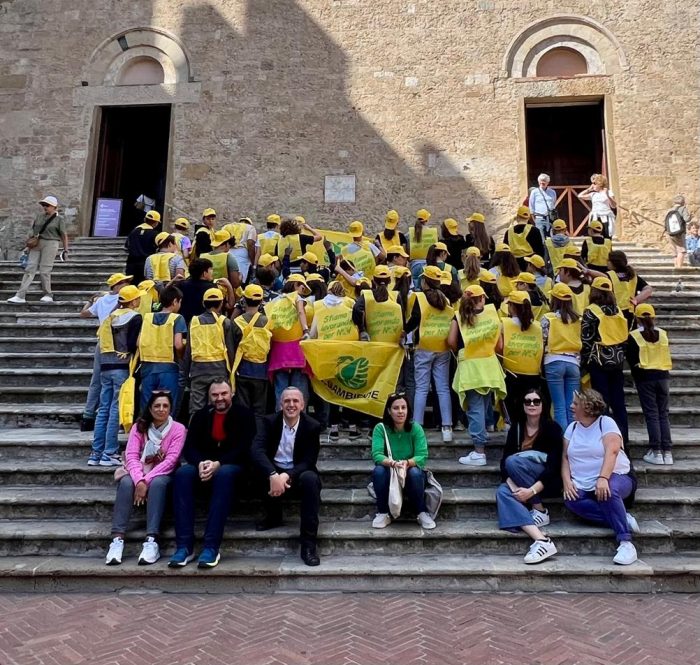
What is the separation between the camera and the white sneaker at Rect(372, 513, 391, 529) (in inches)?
195

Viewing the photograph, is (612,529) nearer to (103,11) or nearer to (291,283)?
(291,283)

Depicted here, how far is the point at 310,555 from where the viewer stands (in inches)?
183

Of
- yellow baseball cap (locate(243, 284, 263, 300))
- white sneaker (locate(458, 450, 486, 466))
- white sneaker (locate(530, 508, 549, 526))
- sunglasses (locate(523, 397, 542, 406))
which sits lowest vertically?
white sneaker (locate(530, 508, 549, 526))

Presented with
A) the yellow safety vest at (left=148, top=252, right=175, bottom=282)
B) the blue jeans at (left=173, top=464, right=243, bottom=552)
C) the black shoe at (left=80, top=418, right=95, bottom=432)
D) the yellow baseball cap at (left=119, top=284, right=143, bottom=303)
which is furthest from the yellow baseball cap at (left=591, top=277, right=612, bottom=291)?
the black shoe at (left=80, top=418, right=95, bottom=432)

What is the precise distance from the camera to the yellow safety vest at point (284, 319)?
5965 millimetres

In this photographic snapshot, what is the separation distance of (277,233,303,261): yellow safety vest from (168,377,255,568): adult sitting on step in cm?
382

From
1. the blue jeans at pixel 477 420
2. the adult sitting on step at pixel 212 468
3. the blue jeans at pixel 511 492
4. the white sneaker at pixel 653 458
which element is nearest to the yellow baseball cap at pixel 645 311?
the white sneaker at pixel 653 458

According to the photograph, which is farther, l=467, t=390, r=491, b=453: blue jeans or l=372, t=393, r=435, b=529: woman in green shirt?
l=467, t=390, r=491, b=453: blue jeans

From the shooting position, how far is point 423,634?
3.79 metres

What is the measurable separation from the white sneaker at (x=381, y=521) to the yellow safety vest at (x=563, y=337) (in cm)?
233

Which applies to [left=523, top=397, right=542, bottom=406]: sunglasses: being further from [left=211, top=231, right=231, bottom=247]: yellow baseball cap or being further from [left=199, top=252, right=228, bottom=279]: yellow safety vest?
[left=211, top=231, right=231, bottom=247]: yellow baseball cap

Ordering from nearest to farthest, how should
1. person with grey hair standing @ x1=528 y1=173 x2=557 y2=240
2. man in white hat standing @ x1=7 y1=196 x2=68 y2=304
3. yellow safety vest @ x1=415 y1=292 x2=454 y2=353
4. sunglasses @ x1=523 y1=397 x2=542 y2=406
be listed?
sunglasses @ x1=523 y1=397 x2=542 y2=406, yellow safety vest @ x1=415 y1=292 x2=454 y2=353, man in white hat standing @ x1=7 y1=196 x2=68 y2=304, person with grey hair standing @ x1=528 y1=173 x2=557 y2=240

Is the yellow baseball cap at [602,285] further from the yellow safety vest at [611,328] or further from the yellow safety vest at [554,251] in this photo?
the yellow safety vest at [554,251]

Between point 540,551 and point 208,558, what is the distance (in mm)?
2570
